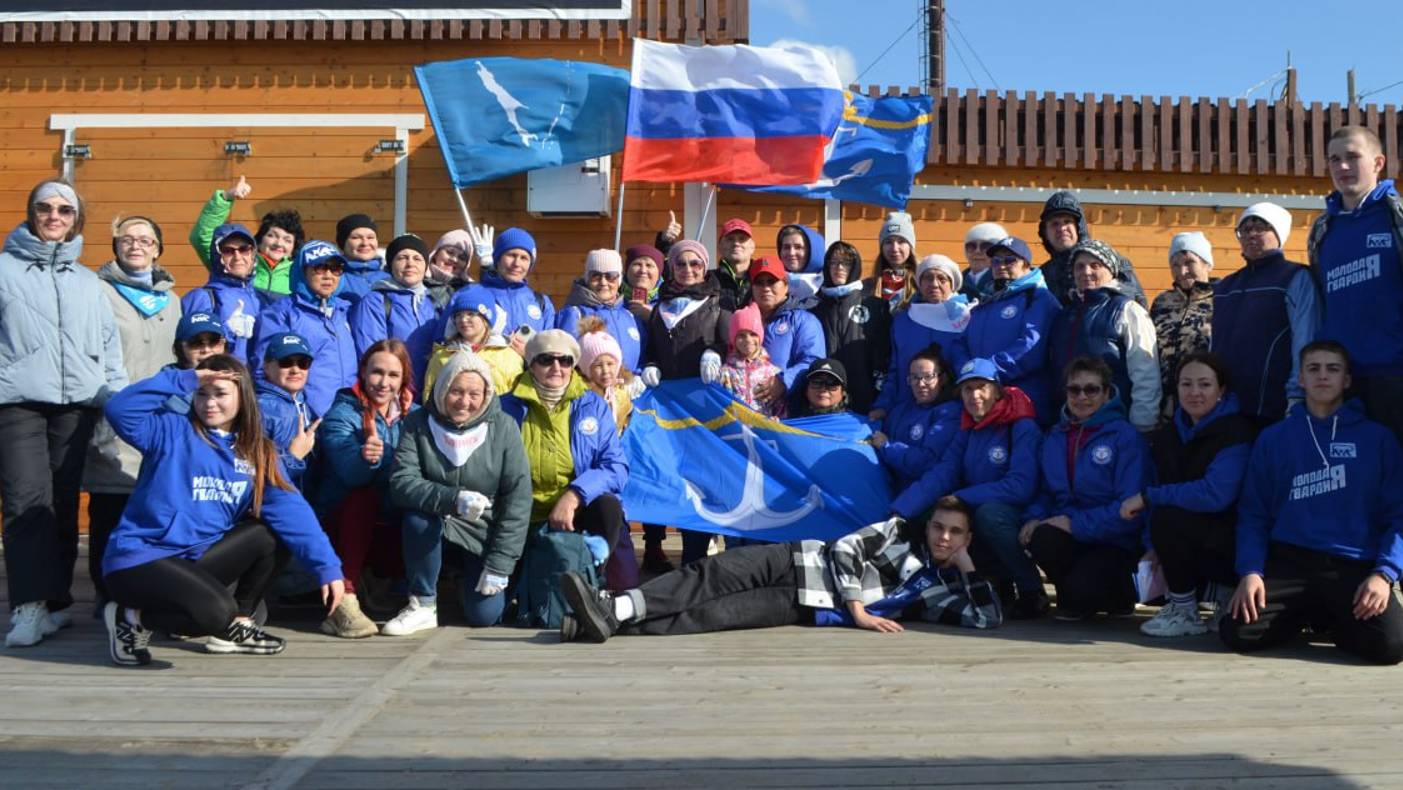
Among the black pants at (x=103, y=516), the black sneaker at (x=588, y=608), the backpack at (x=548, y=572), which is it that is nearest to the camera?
the black sneaker at (x=588, y=608)

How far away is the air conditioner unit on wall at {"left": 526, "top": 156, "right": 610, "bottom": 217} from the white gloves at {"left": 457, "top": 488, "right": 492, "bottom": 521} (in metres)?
4.55

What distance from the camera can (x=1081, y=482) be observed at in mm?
5797

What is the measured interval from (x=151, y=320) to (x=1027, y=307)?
13.8ft

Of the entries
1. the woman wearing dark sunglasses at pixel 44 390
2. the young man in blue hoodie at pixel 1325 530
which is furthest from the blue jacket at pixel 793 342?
the woman wearing dark sunglasses at pixel 44 390

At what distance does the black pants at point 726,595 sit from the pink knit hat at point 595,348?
134 centimetres

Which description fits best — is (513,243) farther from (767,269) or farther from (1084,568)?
(1084,568)

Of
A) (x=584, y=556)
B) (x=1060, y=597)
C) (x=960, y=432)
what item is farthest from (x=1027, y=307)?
(x=584, y=556)

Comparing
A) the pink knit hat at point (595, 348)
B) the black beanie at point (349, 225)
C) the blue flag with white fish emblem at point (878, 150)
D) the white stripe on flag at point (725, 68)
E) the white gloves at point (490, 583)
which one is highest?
the white stripe on flag at point (725, 68)

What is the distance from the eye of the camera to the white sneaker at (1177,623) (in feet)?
17.8

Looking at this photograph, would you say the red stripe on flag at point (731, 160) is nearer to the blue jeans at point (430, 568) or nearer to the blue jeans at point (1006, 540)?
the blue jeans at point (1006, 540)

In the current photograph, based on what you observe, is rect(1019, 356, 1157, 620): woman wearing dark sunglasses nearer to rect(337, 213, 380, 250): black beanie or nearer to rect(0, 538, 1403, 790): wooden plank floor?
rect(0, 538, 1403, 790): wooden plank floor

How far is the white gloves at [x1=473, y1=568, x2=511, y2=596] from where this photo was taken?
217 inches

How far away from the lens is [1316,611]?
5.10m

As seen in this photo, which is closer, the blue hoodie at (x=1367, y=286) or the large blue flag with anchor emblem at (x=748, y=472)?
the blue hoodie at (x=1367, y=286)
